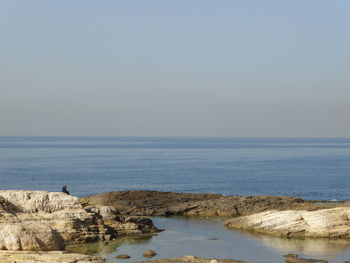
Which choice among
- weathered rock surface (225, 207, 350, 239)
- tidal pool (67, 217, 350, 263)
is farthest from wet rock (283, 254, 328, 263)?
weathered rock surface (225, 207, 350, 239)

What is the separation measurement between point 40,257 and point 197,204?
33.7 metres

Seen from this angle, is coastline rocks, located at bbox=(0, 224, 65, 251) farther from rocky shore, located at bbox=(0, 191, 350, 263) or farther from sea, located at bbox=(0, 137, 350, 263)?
sea, located at bbox=(0, 137, 350, 263)

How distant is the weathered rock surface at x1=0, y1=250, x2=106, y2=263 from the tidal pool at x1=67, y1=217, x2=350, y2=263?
6696mm

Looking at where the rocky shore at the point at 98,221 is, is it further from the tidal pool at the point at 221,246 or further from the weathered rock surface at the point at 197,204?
the weathered rock surface at the point at 197,204

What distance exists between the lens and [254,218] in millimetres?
53531

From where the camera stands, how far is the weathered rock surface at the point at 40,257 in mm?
32281

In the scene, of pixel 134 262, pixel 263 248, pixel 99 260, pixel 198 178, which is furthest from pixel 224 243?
pixel 198 178

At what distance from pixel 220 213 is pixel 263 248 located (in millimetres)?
18208

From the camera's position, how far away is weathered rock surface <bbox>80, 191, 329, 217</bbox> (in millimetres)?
62938

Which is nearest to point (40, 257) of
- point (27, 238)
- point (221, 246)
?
point (27, 238)

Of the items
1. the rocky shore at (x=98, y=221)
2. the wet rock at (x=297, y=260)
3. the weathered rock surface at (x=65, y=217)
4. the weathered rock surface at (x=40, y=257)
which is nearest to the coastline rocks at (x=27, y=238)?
the rocky shore at (x=98, y=221)

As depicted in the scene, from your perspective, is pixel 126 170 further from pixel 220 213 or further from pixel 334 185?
pixel 220 213

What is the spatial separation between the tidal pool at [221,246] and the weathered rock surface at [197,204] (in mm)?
10258

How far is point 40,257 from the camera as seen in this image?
107 ft
